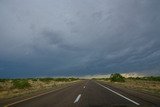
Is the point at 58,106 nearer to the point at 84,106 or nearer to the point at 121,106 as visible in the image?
the point at 84,106

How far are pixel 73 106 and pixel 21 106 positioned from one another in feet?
9.63

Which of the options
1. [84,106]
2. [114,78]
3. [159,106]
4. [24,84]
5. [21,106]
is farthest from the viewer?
[114,78]

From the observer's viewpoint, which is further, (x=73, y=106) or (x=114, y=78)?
(x=114, y=78)

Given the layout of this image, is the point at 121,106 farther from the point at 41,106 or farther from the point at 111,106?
the point at 41,106

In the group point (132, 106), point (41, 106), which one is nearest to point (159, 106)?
point (132, 106)

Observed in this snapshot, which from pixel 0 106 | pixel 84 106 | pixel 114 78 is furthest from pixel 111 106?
pixel 114 78

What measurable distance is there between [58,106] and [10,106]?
2743 mm

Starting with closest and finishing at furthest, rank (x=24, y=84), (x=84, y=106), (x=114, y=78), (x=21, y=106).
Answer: (x=84, y=106)
(x=21, y=106)
(x=24, y=84)
(x=114, y=78)

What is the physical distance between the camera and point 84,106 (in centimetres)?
1134

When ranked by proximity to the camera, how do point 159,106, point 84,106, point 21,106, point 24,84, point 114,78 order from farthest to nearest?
point 114,78 → point 24,84 → point 21,106 → point 84,106 → point 159,106

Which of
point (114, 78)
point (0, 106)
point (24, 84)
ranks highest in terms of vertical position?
point (114, 78)

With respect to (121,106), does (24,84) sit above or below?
above

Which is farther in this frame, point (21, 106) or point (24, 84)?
point (24, 84)

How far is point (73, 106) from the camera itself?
11414 mm
